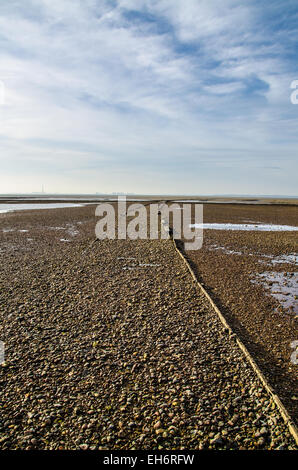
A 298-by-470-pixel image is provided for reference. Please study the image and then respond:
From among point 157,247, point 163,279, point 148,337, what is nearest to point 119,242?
point 157,247

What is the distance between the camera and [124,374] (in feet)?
20.5

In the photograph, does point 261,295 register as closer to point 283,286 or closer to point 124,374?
point 283,286

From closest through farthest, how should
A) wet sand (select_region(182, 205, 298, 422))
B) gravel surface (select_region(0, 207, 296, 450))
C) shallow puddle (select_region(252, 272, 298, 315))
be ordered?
gravel surface (select_region(0, 207, 296, 450))
wet sand (select_region(182, 205, 298, 422))
shallow puddle (select_region(252, 272, 298, 315))

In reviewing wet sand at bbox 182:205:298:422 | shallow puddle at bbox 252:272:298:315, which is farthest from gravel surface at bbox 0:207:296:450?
shallow puddle at bbox 252:272:298:315

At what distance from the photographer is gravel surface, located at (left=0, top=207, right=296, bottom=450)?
478 centimetres

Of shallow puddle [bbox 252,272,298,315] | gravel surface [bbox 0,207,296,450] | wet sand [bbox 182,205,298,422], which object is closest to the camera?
gravel surface [bbox 0,207,296,450]

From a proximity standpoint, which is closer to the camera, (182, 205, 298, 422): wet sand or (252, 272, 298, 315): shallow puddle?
(182, 205, 298, 422): wet sand

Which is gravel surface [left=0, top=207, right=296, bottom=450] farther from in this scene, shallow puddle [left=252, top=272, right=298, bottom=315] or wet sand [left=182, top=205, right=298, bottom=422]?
shallow puddle [left=252, top=272, right=298, bottom=315]

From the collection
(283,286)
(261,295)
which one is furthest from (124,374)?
(283,286)

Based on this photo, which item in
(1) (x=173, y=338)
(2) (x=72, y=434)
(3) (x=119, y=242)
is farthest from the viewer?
(3) (x=119, y=242)

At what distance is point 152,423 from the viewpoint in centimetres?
498

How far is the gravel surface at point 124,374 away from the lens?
478cm
